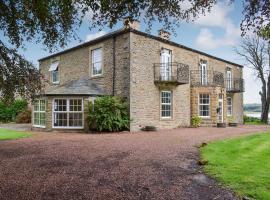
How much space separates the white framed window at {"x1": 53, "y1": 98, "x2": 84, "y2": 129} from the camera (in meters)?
20.0

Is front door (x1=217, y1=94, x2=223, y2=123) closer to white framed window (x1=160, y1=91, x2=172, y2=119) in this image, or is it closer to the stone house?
the stone house

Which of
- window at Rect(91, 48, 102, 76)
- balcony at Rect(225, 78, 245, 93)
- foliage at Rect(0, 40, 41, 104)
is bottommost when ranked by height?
foliage at Rect(0, 40, 41, 104)

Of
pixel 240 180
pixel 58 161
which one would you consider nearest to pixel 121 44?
pixel 58 161

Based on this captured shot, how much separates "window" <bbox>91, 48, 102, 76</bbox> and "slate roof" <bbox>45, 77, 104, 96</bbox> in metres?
0.78

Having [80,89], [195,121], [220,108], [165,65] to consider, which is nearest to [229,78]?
[220,108]

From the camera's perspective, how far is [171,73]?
23.0 metres

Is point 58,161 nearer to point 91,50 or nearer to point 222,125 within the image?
point 91,50

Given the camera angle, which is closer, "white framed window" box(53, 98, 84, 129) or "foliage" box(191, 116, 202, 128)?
"white framed window" box(53, 98, 84, 129)

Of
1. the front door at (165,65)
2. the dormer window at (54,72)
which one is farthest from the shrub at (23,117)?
the front door at (165,65)

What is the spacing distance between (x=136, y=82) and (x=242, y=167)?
12.6 m

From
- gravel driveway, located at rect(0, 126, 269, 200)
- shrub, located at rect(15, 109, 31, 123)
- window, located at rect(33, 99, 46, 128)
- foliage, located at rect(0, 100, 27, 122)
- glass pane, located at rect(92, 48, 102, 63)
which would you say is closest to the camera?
gravel driveway, located at rect(0, 126, 269, 200)

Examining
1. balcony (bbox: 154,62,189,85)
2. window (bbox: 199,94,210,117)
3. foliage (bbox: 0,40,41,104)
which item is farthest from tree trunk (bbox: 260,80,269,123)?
foliage (bbox: 0,40,41,104)

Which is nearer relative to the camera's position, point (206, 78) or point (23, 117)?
point (206, 78)

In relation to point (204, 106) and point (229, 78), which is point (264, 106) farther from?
point (204, 106)
